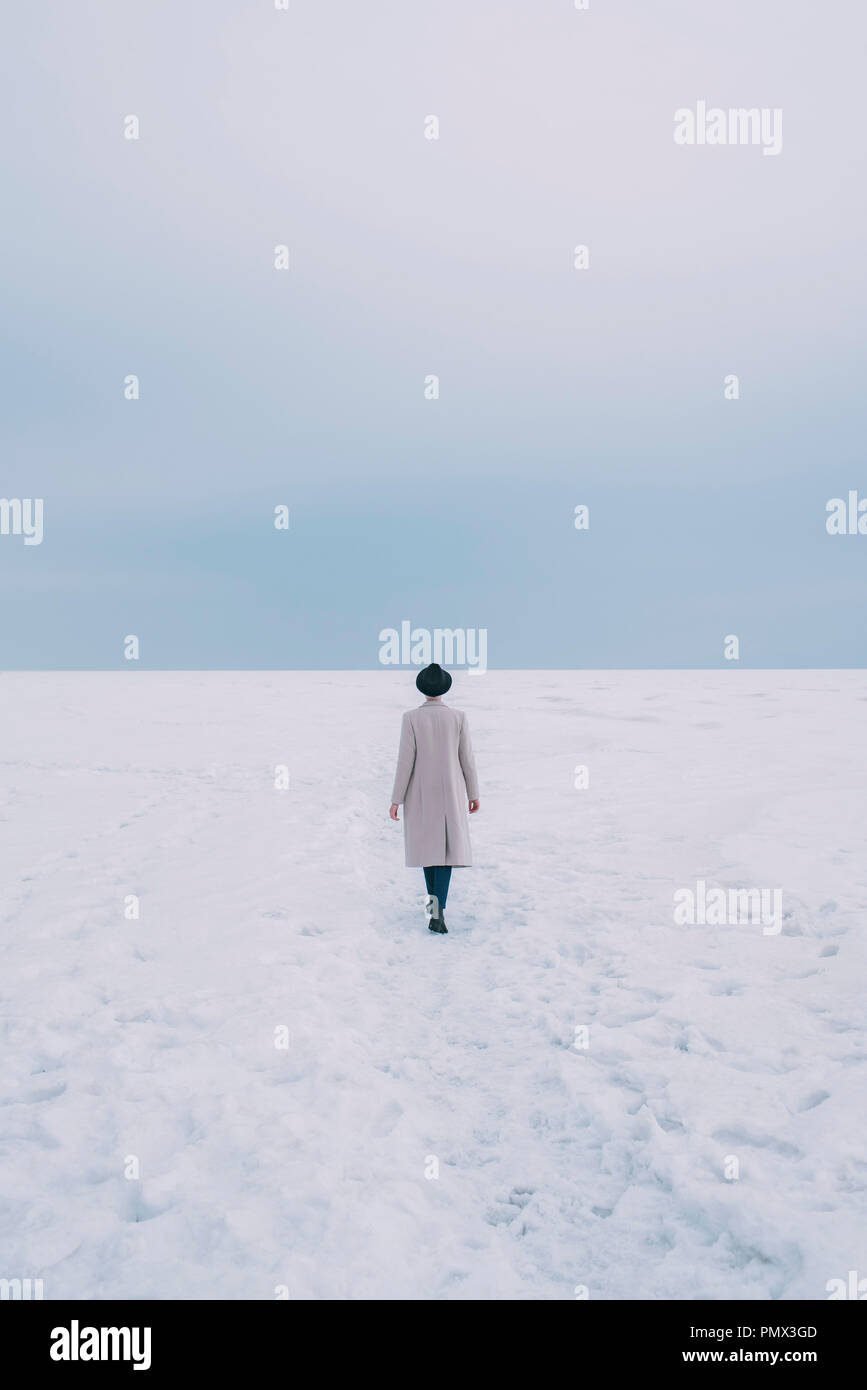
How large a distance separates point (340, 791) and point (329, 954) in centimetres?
655

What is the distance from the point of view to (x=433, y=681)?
6.80m

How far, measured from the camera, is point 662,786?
41.8 ft

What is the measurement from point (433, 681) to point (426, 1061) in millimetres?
3053

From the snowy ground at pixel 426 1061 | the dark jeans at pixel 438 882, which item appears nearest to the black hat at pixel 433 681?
the dark jeans at pixel 438 882

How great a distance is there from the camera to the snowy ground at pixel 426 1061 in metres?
3.11

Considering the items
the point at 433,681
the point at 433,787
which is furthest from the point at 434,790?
the point at 433,681

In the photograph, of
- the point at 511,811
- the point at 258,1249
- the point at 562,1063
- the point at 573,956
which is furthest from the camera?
the point at 511,811

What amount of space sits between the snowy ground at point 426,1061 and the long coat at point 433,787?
70cm

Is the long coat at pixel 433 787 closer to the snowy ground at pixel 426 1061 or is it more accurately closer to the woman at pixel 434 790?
the woman at pixel 434 790

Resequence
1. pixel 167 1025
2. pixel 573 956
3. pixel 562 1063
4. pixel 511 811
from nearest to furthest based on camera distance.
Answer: pixel 562 1063, pixel 167 1025, pixel 573 956, pixel 511 811

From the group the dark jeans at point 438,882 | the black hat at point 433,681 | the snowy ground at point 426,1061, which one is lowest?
the snowy ground at point 426,1061

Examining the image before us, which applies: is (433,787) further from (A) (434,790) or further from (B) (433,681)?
(B) (433,681)
